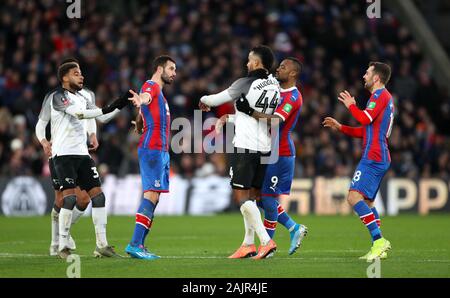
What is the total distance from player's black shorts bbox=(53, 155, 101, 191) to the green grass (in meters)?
0.95

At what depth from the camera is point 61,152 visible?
42.8 ft

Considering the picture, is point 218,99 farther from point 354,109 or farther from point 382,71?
point 382,71

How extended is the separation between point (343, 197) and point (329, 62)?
223 inches

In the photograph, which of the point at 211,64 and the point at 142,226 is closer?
the point at 142,226

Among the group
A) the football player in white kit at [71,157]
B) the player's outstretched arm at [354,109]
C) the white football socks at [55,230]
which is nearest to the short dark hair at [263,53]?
the player's outstretched arm at [354,109]

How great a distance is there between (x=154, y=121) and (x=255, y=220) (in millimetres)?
1763

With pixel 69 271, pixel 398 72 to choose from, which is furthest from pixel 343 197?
pixel 69 271

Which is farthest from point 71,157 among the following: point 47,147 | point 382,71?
point 382,71

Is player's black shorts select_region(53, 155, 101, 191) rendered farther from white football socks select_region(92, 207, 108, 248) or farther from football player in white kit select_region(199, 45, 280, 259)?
football player in white kit select_region(199, 45, 280, 259)

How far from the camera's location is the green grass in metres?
11.2

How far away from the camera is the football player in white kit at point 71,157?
12.9m

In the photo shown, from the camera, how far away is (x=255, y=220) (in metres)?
12.5

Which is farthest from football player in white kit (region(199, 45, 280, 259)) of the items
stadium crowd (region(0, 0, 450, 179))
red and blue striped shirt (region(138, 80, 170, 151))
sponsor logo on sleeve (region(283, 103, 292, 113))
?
stadium crowd (region(0, 0, 450, 179))
